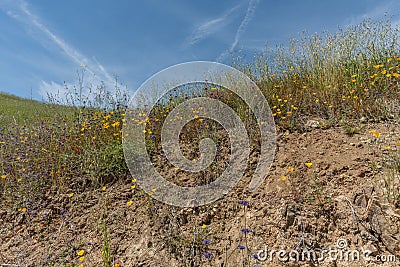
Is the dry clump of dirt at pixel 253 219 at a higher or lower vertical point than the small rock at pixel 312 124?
lower

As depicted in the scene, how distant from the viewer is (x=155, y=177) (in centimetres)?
312

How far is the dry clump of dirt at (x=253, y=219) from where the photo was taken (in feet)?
6.68

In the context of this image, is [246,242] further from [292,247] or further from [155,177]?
[155,177]

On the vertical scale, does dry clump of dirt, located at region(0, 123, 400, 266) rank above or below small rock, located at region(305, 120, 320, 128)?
below

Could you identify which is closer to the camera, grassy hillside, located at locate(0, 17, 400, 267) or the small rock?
grassy hillside, located at locate(0, 17, 400, 267)

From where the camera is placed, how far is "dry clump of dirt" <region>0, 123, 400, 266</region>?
6.68 ft

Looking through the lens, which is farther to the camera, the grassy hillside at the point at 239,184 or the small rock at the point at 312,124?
the small rock at the point at 312,124

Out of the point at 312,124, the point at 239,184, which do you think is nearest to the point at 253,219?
the point at 239,184

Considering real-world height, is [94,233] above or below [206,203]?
below

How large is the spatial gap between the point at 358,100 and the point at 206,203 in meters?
2.43

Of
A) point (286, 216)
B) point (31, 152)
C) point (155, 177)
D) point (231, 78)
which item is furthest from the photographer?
point (231, 78)

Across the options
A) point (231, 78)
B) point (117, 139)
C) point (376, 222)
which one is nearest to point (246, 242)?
point (376, 222)

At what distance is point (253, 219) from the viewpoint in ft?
7.61

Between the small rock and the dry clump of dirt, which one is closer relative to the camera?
the dry clump of dirt
